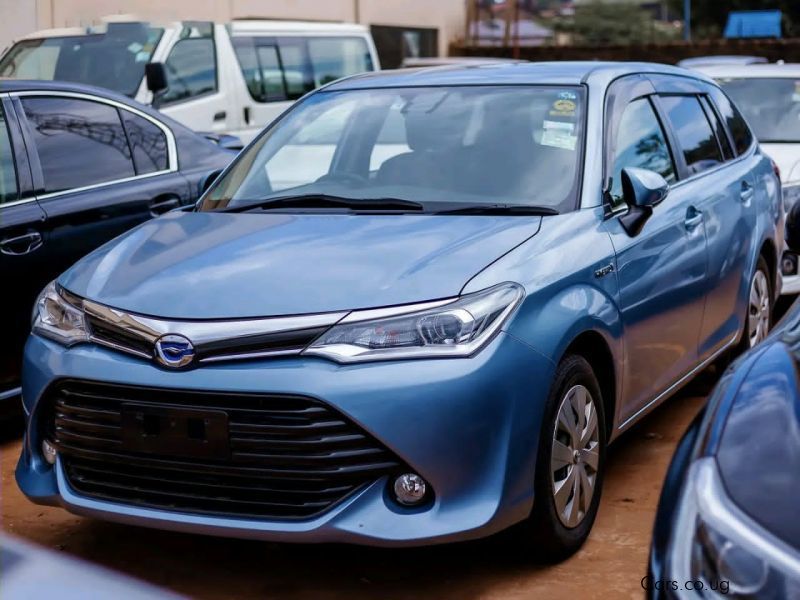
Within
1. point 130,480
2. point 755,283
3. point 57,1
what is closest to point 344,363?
point 130,480

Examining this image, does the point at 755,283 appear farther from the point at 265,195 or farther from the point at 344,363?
the point at 344,363

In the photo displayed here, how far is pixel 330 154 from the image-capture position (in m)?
5.10

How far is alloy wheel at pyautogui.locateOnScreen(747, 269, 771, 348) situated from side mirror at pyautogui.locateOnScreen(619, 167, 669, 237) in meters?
1.55

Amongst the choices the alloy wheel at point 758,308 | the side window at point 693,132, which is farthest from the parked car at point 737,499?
the alloy wheel at point 758,308

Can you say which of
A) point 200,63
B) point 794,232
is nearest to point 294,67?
point 200,63

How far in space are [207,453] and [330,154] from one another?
5.95 ft

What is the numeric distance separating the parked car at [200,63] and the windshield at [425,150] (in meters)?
5.26

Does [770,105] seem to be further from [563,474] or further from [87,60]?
[563,474]

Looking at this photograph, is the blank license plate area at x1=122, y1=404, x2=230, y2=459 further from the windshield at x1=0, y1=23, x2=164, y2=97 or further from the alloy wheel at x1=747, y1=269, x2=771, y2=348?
the windshield at x1=0, y1=23, x2=164, y2=97

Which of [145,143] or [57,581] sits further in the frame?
[145,143]

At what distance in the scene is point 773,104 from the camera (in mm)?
9430

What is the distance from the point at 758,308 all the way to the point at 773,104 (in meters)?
3.64

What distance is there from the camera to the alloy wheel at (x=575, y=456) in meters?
3.92

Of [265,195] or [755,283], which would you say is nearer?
[265,195]
